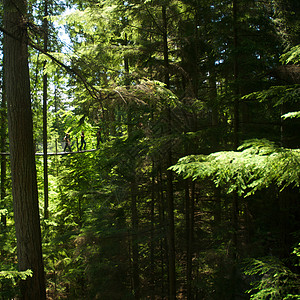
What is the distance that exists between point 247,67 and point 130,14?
11.5 feet

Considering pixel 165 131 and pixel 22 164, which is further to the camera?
pixel 165 131

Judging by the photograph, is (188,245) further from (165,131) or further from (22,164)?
(22,164)

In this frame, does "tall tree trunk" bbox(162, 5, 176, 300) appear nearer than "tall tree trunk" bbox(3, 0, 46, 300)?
No

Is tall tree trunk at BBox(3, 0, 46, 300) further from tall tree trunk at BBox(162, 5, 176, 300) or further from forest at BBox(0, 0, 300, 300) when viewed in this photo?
tall tree trunk at BBox(162, 5, 176, 300)

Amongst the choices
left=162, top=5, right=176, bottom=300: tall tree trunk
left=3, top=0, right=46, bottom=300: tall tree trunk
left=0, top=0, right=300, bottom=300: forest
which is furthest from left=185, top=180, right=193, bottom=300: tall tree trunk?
left=3, top=0, right=46, bottom=300: tall tree trunk

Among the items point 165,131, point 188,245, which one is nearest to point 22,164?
point 165,131

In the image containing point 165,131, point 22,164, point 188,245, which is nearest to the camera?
point 22,164

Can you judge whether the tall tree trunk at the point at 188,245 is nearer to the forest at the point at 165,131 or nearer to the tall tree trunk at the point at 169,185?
the forest at the point at 165,131

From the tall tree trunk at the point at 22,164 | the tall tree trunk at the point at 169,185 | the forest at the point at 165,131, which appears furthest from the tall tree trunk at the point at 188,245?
the tall tree trunk at the point at 22,164

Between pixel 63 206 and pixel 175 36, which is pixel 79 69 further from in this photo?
pixel 63 206

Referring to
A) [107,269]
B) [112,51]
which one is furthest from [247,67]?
[107,269]

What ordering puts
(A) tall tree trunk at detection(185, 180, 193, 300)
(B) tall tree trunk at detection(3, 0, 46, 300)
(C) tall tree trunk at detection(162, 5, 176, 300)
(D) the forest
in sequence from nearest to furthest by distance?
1. (D) the forest
2. (B) tall tree trunk at detection(3, 0, 46, 300)
3. (C) tall tree trunk at detection(162, 5, 176, 300)
4. (A) tall tree trunk at detection(185, 180, 193, 300)

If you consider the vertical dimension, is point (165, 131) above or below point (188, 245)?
above

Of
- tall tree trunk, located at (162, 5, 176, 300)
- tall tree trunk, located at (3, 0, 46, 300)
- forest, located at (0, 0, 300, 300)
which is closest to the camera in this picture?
forest, located at (0, 0, 300, 300)
